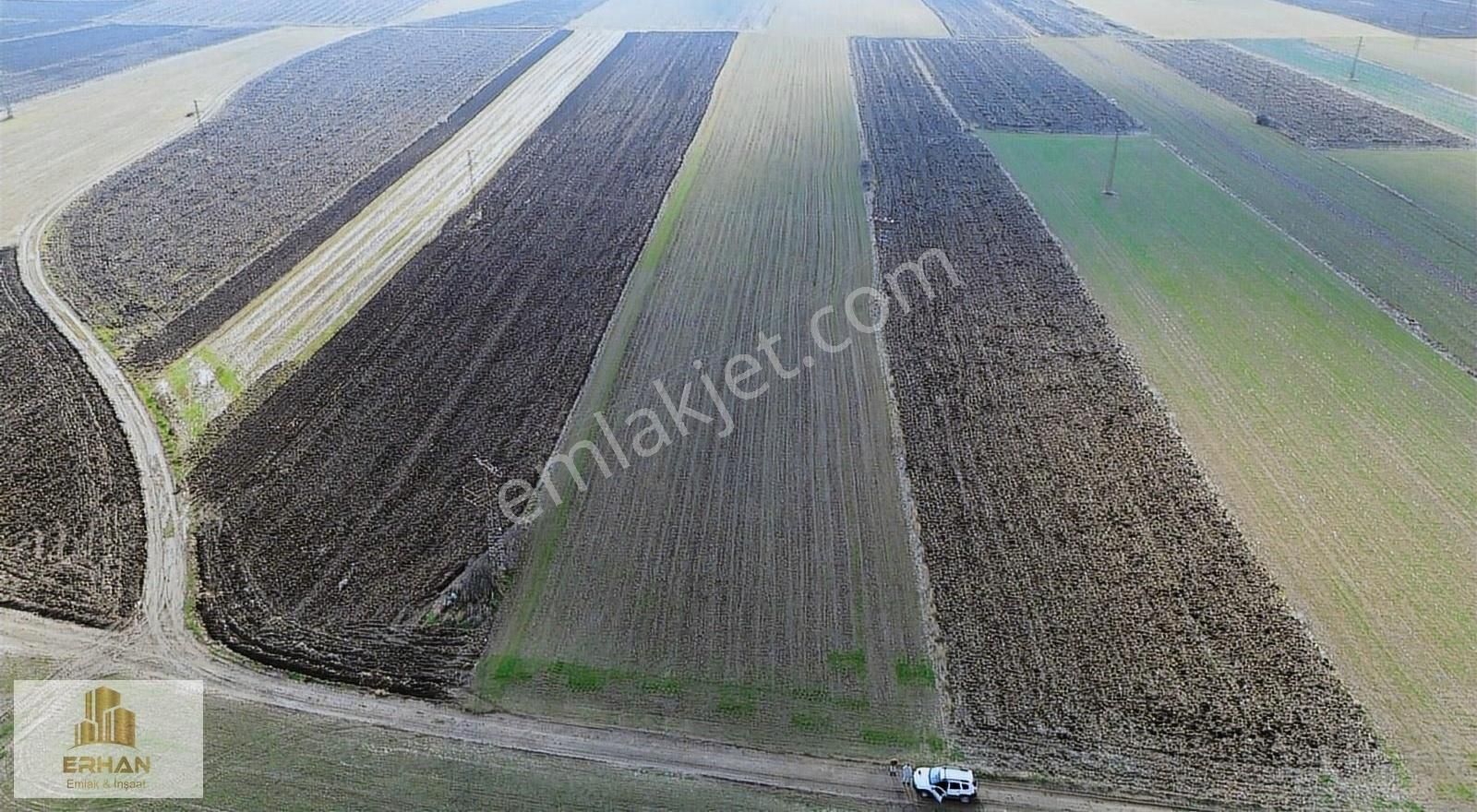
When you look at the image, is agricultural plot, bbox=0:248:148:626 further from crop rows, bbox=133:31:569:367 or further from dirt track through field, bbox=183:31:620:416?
dirt track through field, bbox=183:31:620:416

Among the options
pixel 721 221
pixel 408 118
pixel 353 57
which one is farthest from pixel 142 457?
pixel 353 57

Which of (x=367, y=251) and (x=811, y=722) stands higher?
(x=367, y=251)

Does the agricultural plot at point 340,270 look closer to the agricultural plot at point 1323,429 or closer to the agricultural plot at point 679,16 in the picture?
the agricultural plot at point 1323,429

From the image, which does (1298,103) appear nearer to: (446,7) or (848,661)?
(848,661)

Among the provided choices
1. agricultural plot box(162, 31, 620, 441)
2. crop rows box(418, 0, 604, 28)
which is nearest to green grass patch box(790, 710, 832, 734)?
agricultural plot box(162, 31, 620, 441)

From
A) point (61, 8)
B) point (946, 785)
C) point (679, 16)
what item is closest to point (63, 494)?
point (946, 785)

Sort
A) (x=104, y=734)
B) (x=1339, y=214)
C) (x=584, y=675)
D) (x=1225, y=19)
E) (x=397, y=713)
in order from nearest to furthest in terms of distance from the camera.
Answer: (x=104, y=734), (x=397, y=713), (x=584, y=675), (x=1339, y=214), (x=1225, y=19)

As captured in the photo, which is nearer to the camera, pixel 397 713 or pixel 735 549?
→ pixel 397 713

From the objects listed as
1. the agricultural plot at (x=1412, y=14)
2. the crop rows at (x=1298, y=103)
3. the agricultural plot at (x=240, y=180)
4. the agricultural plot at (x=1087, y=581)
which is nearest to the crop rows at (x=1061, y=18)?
the crop rows at (x=1298, y=103)
